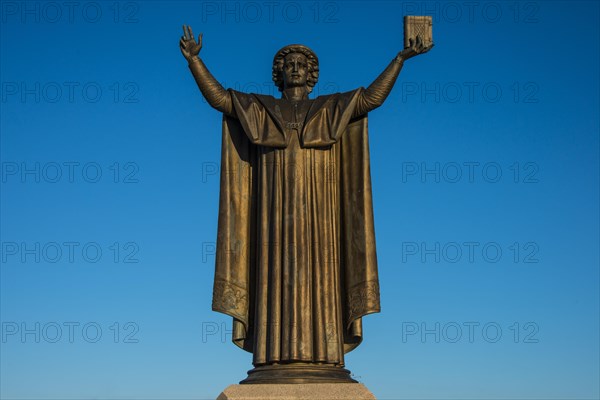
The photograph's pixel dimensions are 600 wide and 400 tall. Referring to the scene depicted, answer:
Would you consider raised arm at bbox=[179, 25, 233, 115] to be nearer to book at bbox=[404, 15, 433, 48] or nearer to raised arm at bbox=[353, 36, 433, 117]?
raised arm at bbox=[353, 36, 433, 117]

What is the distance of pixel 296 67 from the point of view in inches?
619

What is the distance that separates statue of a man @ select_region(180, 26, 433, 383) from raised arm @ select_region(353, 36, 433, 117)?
0.05ft

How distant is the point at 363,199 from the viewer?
15.2 m

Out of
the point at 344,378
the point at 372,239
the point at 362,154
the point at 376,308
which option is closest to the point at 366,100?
the point at 362,154

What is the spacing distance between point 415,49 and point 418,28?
0.38 m

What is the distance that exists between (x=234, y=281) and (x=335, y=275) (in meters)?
1.60

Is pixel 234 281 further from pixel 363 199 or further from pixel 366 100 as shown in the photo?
pixel 366 100

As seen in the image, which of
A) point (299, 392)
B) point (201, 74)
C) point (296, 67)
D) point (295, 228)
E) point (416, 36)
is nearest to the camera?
point (299, 392)

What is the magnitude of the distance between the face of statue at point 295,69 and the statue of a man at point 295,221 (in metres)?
0.33

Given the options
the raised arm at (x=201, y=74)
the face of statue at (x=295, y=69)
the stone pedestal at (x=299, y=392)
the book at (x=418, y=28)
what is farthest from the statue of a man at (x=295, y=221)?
the stone pedestal at (x=299, y=392)

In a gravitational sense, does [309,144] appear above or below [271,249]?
above

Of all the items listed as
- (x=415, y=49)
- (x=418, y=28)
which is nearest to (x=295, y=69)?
(x=415, y=49)

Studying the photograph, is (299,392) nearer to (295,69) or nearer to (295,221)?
(295,221)

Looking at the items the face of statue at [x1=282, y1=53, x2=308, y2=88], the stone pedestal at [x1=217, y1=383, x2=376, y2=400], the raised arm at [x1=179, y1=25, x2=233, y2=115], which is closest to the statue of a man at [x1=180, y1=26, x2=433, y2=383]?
the raised arm at [x1=179, y1=25, x2=233, y2=115]
